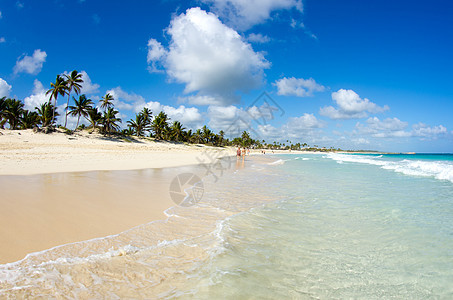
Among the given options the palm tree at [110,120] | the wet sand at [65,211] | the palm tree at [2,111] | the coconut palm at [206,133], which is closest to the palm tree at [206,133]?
the coconut palm at [206,133]

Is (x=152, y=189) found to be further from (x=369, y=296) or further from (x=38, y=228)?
(x=369, y=296)

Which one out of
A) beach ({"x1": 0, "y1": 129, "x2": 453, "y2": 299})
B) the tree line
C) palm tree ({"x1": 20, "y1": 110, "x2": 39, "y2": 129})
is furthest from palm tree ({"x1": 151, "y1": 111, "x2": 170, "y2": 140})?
beach ({"x1": 0, "y1": 129, "x2": 453, "y2": 299})

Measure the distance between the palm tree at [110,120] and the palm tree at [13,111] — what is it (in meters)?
19.1

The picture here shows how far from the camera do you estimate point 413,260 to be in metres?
4.12

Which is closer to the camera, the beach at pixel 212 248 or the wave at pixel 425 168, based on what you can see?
the beach at pixel 212 248

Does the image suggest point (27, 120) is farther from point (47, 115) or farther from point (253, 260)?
point (253, 260)

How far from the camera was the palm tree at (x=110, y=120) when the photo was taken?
49.7 m

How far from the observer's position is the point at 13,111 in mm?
49000

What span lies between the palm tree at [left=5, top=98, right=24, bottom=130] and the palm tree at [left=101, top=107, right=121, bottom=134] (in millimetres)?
19089

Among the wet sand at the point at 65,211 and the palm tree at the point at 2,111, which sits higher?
the palm tree at the point at 2,111

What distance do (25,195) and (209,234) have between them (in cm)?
600

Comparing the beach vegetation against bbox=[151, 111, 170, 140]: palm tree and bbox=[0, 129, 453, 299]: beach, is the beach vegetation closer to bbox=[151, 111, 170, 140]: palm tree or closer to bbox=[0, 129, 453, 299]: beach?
bbox=[151, 111, 170, 140]: palm tree

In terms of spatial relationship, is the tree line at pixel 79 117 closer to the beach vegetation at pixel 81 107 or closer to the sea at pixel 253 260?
the beach vegetation at pixel 81 107

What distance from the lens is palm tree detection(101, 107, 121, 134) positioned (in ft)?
163
